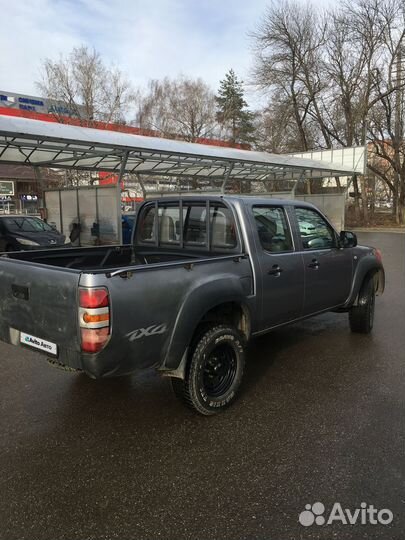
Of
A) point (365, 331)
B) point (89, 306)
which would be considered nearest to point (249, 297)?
point (89, 306)

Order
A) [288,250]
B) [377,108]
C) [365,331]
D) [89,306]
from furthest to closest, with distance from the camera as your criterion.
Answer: [377,108]
[365,331]
[288,250]
[89,306]

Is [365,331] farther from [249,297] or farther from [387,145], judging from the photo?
[387,145]

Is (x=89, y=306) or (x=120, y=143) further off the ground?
(x=120, y=143)

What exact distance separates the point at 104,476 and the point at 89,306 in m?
1.13

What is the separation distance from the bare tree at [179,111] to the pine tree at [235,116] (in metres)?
3.04

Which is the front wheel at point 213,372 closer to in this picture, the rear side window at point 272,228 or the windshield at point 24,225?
the rear side window at point 272,228

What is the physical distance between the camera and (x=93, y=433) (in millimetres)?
3428

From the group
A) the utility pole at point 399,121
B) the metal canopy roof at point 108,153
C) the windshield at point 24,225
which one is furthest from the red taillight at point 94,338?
the utility pole at point 399,121

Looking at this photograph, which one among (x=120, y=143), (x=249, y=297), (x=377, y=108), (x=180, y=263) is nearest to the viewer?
(x=180, y=263)

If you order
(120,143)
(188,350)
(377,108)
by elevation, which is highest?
(377,108)

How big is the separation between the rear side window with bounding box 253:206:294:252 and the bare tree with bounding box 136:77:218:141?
1450 inches

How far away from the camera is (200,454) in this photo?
10.3 feet

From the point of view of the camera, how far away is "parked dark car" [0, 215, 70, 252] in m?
13.8

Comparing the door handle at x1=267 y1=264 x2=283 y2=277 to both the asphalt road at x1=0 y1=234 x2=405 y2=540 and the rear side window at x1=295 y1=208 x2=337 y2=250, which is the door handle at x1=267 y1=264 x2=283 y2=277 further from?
the asphalt road at x1=0 y1=234 x2=405 y2=540
